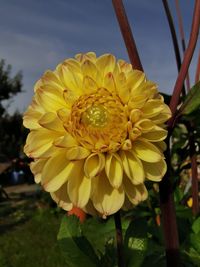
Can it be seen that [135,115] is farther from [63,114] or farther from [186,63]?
[186,63]

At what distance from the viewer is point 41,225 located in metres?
6.41

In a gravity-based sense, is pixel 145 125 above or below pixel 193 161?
above

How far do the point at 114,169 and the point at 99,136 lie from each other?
0.05 metres

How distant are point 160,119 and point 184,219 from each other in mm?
902

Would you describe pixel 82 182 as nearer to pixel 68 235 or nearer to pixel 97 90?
pixel 97 90

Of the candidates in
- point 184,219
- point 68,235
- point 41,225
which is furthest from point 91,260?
point 41,225

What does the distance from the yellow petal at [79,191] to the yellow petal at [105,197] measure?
11 millimetres

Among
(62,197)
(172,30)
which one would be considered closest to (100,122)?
(62,197)

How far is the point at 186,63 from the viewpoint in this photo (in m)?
0.87

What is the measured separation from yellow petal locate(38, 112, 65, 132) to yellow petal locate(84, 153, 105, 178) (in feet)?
0.19

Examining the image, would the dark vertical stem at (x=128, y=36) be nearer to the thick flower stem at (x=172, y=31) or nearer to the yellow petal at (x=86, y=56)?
the yellow petal at (x=86, y=56)

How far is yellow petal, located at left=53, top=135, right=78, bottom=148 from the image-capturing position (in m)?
0.67

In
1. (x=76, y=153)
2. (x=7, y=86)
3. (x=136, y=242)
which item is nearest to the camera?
(x=76, y=153)

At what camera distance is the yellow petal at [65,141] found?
667 millimetres
